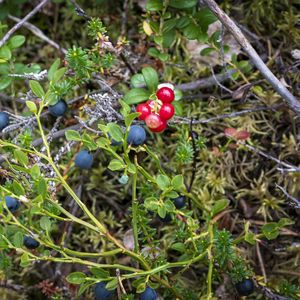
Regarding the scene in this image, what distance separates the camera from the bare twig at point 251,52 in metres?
2.40

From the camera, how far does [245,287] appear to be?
2537mm

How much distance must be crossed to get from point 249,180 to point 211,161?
22 centimetres

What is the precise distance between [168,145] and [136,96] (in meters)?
0.51

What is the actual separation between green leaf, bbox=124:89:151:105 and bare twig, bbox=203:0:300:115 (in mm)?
535

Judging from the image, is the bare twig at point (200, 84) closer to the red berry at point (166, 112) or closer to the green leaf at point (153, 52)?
the green leaf at point (153, 52)

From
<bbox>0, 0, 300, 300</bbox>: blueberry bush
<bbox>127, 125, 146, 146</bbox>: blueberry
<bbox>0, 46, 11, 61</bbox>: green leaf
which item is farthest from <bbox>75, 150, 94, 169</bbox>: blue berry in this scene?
<bbox>0, 46, 11, 61</bbox>: green leaf

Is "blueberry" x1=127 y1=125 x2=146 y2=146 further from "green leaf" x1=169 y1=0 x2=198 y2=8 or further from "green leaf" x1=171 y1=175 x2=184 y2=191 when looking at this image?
"green leaf" x1=169 y1=0 x2=198 y2=8

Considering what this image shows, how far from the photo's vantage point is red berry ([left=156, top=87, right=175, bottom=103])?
8.49ft

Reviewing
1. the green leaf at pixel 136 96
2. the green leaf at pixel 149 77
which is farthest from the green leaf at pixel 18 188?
the green leaf at pixel 149 77

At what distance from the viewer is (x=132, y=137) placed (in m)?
2.39

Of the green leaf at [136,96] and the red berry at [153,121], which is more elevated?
the red berry at [153,121]

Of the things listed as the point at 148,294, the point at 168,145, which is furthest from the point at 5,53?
the point at 148,294

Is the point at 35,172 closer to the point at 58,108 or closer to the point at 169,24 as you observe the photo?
the point at 58,108

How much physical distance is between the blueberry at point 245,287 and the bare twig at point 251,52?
0.79 m
